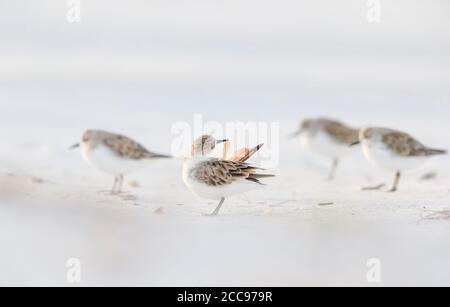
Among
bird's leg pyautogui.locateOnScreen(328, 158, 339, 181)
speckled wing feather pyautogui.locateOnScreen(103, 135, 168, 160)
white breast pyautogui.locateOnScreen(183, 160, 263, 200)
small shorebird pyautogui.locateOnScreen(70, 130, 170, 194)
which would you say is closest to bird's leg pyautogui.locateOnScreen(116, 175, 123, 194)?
small shorebird pyautogui.locateOnScreen(70, 130, 170, 194)

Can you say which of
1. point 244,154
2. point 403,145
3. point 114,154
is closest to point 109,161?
point 114,154

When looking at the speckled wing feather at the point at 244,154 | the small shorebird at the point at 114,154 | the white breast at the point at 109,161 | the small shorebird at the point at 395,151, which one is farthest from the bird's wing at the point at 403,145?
the white breast at the point at 109,161

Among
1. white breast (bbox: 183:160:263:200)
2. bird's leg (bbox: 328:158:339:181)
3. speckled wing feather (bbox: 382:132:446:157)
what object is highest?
bird's leg (bbox: 328:158:339:181)

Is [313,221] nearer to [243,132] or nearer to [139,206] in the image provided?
[139,206]

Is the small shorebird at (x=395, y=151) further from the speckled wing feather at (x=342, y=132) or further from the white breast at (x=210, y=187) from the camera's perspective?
the white breast at (x=210, y=187)

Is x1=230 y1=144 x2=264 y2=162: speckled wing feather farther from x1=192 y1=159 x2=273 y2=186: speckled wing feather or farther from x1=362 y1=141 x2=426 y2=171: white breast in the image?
x1=362 y1=141 x2=426 y2=171: white breast

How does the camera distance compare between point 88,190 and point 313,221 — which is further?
point 88,190

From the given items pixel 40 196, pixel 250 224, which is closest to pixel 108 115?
pixel 40 196
